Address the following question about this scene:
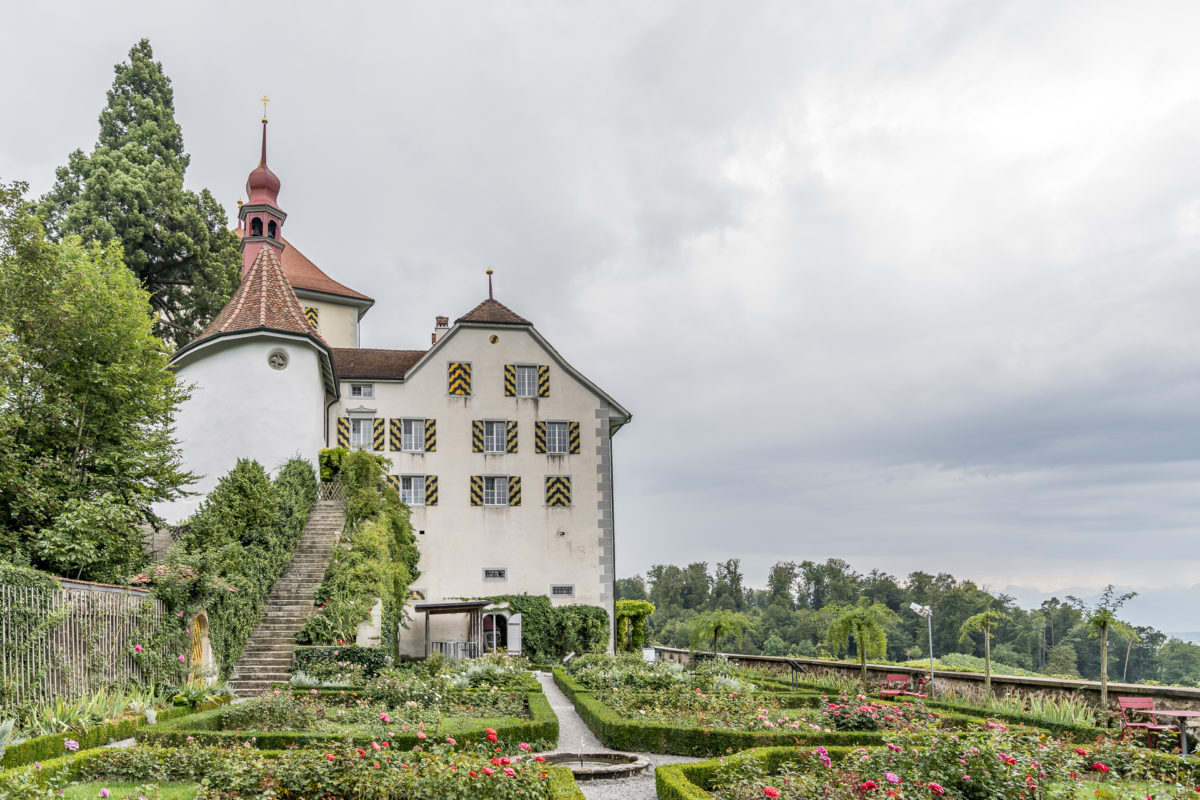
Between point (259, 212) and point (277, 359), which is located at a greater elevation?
point (259, 212)

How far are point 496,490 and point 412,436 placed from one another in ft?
11.1

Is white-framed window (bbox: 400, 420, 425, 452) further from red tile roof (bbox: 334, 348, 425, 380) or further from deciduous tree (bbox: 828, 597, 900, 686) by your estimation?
deciduous tree (bbox: 828, 597, 900, 686)

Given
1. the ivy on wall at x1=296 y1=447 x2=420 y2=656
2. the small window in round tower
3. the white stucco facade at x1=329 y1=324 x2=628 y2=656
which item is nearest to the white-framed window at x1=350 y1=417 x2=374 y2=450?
the white stucco facade at x1=329 y1=324 x2=628 y2=656

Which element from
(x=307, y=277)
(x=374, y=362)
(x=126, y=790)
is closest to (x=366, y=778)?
(x=126, y=790)

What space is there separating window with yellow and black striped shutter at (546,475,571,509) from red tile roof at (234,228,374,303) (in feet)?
45.1

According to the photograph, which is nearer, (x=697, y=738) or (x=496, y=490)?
(x=697, y=738)

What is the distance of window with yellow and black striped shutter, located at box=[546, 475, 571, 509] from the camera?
2802 centimetres

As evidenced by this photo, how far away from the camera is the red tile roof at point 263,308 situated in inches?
936

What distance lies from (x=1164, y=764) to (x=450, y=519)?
22.3 m

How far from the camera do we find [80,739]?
344 inches

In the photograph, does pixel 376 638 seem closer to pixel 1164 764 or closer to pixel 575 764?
pixel 575 764

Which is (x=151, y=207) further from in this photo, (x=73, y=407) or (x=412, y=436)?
(x=73, y=407)

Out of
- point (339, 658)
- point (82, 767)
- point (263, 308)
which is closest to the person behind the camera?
point (82, 767)

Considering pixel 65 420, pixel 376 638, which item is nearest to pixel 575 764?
pixel 376 638
